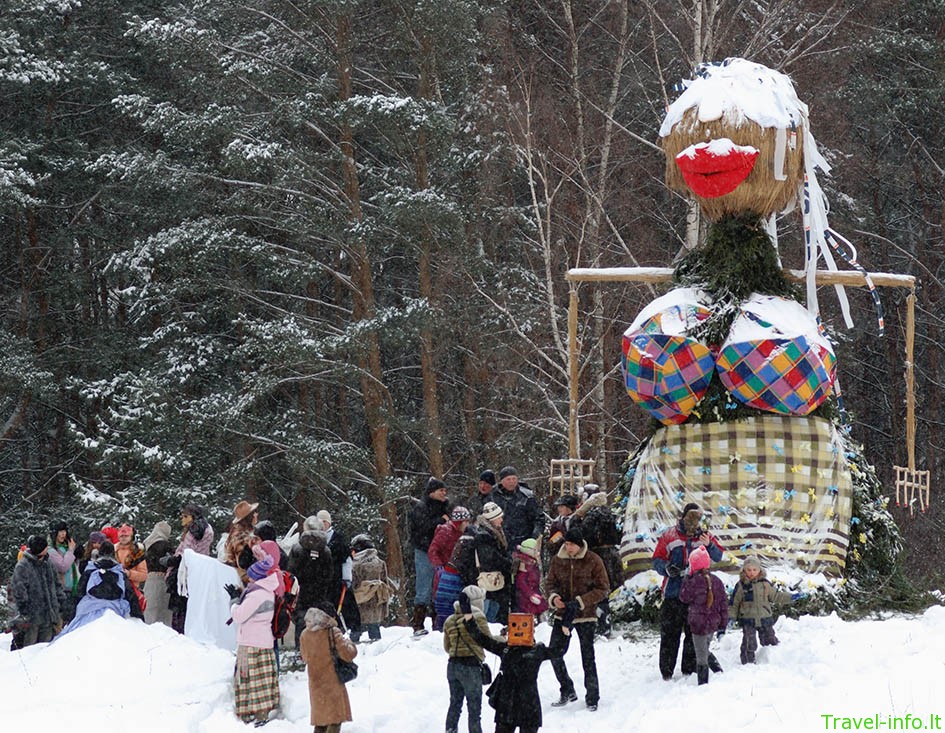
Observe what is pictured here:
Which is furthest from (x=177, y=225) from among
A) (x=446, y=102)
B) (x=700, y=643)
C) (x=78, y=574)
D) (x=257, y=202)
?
(x=700, y=643)

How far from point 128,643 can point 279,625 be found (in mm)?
1533

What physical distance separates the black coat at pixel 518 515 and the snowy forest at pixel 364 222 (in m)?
6.25

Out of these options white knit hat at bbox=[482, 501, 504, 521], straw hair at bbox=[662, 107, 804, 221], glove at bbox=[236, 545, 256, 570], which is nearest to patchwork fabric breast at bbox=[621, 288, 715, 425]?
straw hair at bbox=[662, 107, 804, 221]

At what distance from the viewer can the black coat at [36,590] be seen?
12898 millimetres

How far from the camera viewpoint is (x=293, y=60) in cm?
2334

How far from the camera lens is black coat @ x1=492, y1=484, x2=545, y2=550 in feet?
40.8

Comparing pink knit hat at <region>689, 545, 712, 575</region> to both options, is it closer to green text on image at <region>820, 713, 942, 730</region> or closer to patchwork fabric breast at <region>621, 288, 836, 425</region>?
green text on image at <region>820, 713, 942, 730</region>

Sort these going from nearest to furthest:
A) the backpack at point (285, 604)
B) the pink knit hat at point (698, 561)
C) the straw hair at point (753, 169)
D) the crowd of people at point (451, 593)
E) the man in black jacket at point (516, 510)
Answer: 1. the crowd of people at point (451, 593)
2. the pink knit hat at point (698, 561)
3. the backpack at point (285, 604)
4. the straw hair at point (753, 169)
5. the man in black jacket at point (516, 510)

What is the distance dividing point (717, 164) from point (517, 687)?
17.2 feet

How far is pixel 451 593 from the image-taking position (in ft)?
38.5

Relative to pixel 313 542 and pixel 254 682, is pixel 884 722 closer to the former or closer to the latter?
pixel 254 682

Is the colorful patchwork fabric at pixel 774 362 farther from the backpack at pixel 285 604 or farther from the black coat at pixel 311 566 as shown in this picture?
the backpack at pixel 285 604

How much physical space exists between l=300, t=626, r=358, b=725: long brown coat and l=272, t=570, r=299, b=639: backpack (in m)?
0.92

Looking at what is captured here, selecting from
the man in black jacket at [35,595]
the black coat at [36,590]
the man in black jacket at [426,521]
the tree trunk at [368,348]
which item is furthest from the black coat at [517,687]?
the tree trunk at [368,348]
